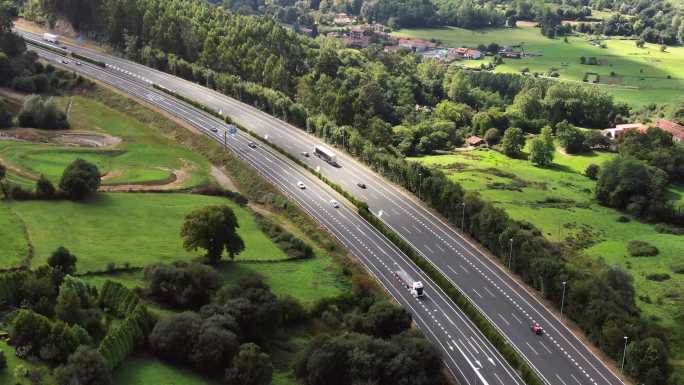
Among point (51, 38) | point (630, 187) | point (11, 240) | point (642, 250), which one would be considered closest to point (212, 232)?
point (11, 240)

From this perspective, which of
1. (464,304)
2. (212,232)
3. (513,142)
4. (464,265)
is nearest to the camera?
(212,232)

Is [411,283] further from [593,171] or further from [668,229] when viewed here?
[593,171]

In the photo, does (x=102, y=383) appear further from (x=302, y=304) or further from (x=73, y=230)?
(x=73, y=230)

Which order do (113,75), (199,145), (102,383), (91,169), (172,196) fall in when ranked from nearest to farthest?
1. (102,383)
2. (91,169)
3. (172,196)
4. (199,145)
5. (113,75)

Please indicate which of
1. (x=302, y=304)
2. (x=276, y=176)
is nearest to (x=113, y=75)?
(x=276, y=176)

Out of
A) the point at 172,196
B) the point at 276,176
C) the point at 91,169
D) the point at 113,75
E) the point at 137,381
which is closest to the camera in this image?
the point at 137,381

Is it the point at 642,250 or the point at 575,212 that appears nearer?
the point at 642,250

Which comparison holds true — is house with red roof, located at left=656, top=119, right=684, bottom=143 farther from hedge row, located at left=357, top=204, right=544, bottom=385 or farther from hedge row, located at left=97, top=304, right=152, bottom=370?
hedge row, located at left=97, top=304, right=152, bottom=370
